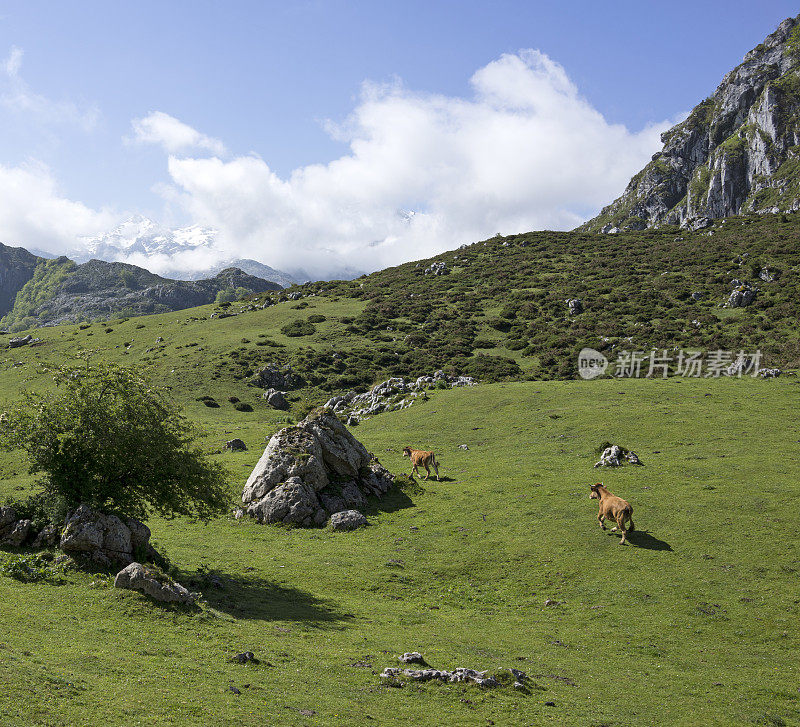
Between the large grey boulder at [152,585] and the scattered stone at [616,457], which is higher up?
the scattered stone at [616,457]

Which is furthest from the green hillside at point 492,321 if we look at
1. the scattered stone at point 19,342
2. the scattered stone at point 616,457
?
the scattered stone at point 616,457

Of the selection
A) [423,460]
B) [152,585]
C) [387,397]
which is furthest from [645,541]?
[387,397]

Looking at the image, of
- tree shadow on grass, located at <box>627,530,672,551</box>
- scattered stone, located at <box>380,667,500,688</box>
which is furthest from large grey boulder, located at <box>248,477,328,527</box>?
scattered stone, located at <box>380,667,500,688</box>

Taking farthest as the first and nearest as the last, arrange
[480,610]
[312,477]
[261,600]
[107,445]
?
1. [312,477]
2. [480,610]
3. [107,445]
4. [261,600]

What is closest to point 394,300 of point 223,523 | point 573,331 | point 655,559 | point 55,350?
point 573,331

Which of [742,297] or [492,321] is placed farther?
[492,321]

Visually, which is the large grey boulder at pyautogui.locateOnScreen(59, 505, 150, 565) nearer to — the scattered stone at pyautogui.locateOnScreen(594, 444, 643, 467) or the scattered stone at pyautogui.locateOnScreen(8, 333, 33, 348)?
the scattered stone at pyautogui.locateOnScreen(594, 444, 643, 467)

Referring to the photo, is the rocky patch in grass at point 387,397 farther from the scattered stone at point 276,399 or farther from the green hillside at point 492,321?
the scattered stone at point 276,399

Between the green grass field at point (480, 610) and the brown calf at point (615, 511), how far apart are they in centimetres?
89

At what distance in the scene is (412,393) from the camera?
236 feet

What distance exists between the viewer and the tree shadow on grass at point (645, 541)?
88.4 feet

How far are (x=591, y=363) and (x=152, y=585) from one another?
259 ft

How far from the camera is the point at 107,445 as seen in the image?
893 inches

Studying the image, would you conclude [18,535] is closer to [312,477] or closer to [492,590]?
[312,477]
